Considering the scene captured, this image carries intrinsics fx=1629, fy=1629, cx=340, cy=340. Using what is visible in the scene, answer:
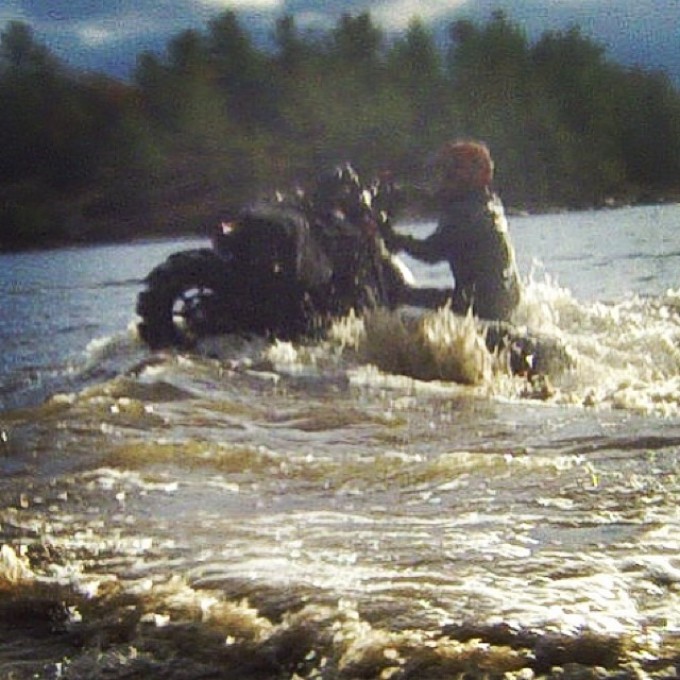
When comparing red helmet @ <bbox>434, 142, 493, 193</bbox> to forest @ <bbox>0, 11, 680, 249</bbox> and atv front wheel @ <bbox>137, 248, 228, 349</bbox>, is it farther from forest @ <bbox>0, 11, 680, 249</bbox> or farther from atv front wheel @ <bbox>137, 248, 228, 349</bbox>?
atv front wheel @ <bbox>137, 248, 228, 349</bbox>

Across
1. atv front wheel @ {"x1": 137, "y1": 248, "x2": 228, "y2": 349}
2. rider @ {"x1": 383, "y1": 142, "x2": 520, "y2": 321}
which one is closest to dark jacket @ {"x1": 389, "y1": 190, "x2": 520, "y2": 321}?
rider @ {"x1": 383, "y1": 142, "x2": 520, "y2": 321}

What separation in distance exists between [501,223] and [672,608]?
71cm

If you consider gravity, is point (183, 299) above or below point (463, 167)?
below

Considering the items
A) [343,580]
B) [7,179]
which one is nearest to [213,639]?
[343,580]

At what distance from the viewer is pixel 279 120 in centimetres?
271

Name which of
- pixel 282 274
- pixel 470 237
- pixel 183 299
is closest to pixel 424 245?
pixel 470 237

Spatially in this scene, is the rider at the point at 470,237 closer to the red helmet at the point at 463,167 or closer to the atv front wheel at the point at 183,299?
the red helmet at the point at 463,167

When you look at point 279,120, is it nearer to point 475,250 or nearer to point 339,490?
point 475,250

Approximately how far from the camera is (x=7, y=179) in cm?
268

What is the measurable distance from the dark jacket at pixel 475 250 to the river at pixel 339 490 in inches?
1.2

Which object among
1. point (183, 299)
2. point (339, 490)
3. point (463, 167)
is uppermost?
point (463, 167)

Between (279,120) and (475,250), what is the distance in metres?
0.40

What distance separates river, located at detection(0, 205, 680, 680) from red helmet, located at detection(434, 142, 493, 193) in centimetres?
9

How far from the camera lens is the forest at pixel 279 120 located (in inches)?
105
